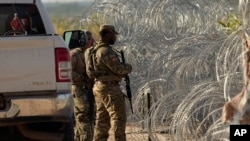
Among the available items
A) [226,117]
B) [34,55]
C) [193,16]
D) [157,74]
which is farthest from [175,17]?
[226,117]

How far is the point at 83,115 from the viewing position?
1045 centimetres

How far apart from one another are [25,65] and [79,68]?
10.5 feet

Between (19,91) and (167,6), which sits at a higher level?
(167,6)

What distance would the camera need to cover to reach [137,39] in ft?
40.8

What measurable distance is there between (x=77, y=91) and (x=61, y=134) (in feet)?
8.43

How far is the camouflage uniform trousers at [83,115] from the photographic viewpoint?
10.4 meters

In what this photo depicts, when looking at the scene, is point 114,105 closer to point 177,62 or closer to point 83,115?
point 177,62

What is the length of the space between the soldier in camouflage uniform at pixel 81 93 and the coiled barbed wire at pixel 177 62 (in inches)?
25.0

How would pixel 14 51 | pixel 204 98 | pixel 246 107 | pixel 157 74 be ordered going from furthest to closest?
pixel 157 74, pixel 14 51, pixel 204 98, pixel 246 107

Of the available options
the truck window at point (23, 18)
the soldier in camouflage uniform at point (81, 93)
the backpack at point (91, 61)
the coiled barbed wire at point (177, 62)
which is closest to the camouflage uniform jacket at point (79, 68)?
the soldier in camouflage uniform at point (81, 93)

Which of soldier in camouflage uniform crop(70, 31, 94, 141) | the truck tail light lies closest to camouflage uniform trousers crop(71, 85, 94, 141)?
soldier in camouflage uniform crop(70, 31, 94, 141)

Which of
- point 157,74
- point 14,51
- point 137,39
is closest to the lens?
point 14,51

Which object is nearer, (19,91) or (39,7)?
(19,91)

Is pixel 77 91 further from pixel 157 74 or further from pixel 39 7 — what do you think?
pixel 39 7
